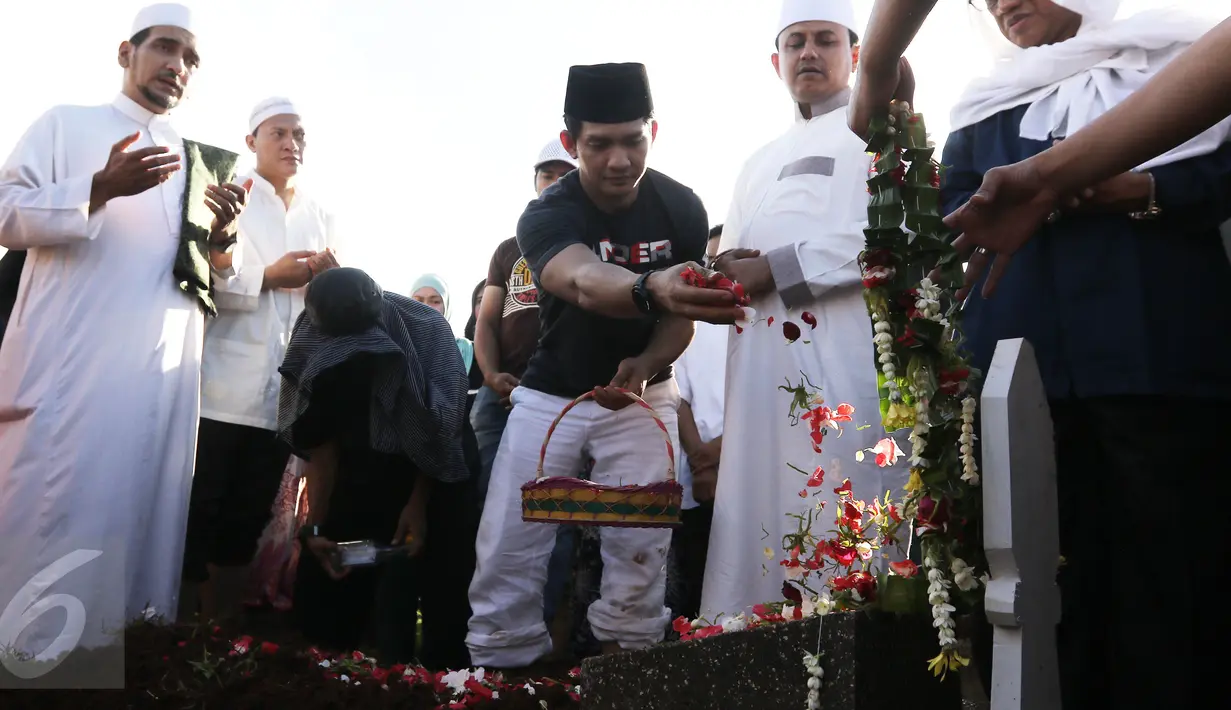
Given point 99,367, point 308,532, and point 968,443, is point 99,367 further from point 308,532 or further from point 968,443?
point 968,443

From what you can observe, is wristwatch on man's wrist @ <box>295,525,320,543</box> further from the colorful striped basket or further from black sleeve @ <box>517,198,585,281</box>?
the colorful striped basket

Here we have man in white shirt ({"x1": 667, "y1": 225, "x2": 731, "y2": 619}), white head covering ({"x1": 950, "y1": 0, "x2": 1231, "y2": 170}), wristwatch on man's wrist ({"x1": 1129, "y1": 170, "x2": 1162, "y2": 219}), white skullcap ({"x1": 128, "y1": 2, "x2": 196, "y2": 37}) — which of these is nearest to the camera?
wristwatch on man's wrist ({"x1": 1129, "y1": 170, "x2": 1162, "y2": 219})

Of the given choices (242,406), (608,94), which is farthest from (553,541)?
(242,406)

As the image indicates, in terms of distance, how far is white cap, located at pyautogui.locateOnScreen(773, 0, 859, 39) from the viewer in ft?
14.6

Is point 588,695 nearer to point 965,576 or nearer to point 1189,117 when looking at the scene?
point 965,576

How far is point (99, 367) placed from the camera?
465 centimetres

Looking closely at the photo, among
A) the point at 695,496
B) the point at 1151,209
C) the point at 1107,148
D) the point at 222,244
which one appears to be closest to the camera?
the point at 1107,148

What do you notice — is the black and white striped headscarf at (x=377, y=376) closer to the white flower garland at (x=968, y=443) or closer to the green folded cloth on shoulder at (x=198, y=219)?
the green folded cloth on shoulder at (x=198, y=219)

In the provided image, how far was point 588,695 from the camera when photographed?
233 centimetres

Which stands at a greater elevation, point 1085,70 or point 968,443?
point 1085,70

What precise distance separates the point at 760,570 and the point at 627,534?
52 cm

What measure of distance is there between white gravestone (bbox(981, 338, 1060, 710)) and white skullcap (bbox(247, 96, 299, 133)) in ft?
16.0

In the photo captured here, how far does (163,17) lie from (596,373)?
2581 mm

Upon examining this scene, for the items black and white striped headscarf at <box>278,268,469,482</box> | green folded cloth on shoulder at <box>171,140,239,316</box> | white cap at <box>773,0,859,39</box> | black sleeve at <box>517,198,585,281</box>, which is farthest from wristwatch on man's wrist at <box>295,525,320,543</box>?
white cap at <box>773,0,859,39</box>
